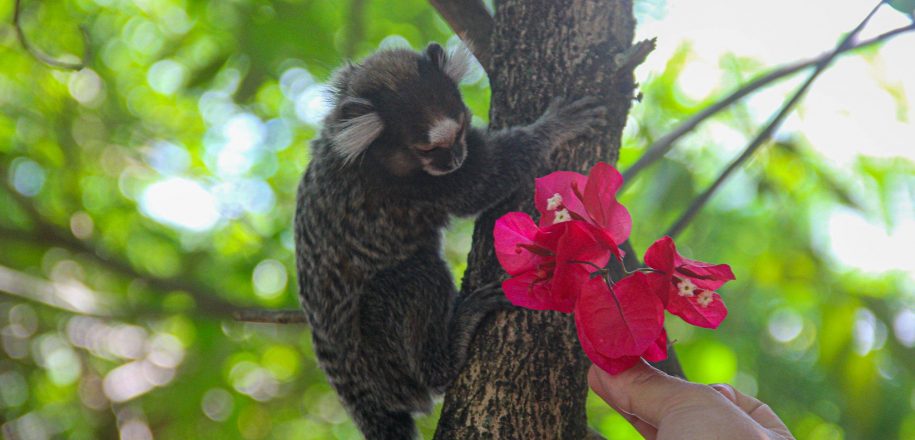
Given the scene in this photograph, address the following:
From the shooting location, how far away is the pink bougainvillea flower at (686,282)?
149 cm

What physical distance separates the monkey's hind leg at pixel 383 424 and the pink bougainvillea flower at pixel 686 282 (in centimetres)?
150

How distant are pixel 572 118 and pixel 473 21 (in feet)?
1.85

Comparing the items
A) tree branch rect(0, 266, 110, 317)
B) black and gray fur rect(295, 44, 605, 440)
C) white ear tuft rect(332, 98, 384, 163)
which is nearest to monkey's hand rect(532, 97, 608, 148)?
black and gray fur rect(295, 44, 605, 440)

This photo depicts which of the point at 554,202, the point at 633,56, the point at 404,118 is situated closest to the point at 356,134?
the point at 404,118

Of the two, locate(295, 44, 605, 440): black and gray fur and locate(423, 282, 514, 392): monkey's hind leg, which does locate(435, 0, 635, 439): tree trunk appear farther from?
locate(295, 44, 605, 440): black and gray fur

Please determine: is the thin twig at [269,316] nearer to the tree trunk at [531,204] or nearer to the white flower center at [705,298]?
the tree trunk at [531,204]

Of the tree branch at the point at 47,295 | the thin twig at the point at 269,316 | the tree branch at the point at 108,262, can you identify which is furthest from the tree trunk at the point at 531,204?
the tree branch at the point at 47,295

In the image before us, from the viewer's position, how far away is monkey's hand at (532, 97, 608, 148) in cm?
250

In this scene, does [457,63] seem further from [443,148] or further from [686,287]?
[686,287]

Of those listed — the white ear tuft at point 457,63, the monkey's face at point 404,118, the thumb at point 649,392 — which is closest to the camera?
the thumb at point 649,392

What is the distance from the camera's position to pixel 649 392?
1707 millimetres

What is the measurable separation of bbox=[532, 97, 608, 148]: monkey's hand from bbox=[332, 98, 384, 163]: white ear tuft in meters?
0.71

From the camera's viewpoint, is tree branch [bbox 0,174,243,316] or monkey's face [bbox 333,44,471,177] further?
tree branch [bbox 0,174,243,316]

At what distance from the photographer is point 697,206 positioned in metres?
2.93
